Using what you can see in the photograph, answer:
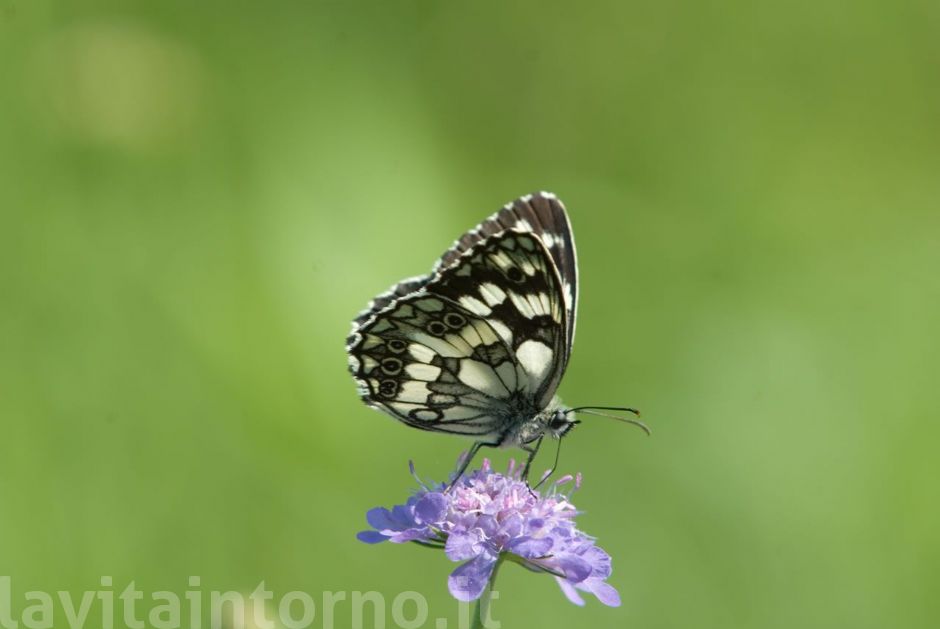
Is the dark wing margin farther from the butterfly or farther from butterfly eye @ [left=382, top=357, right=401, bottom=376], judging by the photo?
butterfly eye @ [left=382, top=357, right=401, bottom=376]

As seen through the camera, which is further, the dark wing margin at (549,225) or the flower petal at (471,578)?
the dark wing margin at (549,225)

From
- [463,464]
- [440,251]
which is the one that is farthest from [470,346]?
[440,251]

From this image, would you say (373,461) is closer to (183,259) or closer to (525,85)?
(183,259)

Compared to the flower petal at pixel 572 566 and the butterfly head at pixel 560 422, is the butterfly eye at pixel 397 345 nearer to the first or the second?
the butterfly head at pixel 560 422

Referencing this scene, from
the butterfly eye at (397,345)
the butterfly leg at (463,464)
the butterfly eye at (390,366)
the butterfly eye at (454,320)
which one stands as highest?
the butterfly eye at (454,320)

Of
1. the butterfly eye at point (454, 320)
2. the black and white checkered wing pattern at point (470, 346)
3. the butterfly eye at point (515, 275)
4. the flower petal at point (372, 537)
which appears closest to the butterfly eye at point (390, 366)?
the black and white checkered wing pattern at point (470, 346)

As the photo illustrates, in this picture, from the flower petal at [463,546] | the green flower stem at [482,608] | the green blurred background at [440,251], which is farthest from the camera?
the green blurred background at [440,251]

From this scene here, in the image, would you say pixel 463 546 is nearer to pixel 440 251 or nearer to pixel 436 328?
pixel 436 328
